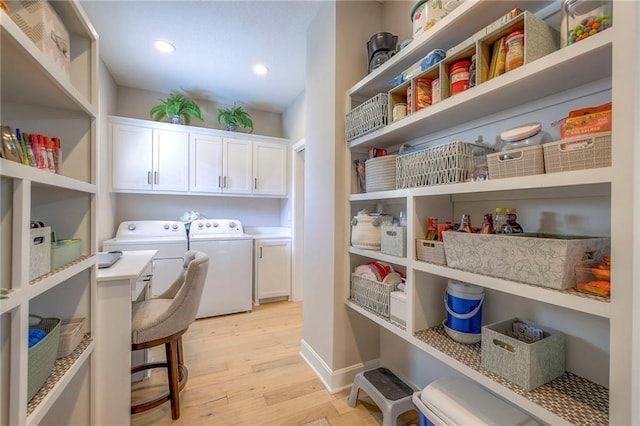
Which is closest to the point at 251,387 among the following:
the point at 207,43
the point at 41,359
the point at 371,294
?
the point at 371,294

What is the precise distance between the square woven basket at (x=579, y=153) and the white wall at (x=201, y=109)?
3602 mm

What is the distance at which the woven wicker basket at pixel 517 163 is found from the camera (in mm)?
851

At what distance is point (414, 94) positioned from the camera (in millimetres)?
1277

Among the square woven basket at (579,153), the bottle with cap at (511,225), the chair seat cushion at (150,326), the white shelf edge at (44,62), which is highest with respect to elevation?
the white shelf edge at (44,62)

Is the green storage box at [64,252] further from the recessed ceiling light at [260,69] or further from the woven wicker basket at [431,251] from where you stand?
the recessed ceiling light at [260,69]

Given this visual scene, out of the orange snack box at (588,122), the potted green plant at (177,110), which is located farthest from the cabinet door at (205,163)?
the orange snack box at (588,122)

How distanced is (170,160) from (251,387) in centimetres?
260

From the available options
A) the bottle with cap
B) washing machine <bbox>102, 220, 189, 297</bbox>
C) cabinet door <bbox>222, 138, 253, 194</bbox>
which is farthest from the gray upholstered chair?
cabinet door <bbox>222, 138, 253, 194</bbox>

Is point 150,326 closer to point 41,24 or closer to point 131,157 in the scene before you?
point 41,24

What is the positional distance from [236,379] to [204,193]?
7.20 ft

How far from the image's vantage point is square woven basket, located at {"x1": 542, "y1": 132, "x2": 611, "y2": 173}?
71cm

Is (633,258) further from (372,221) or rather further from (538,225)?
(372,221)

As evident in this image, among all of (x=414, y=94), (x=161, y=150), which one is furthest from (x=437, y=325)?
(x=161, y=150)

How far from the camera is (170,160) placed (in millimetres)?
3137
